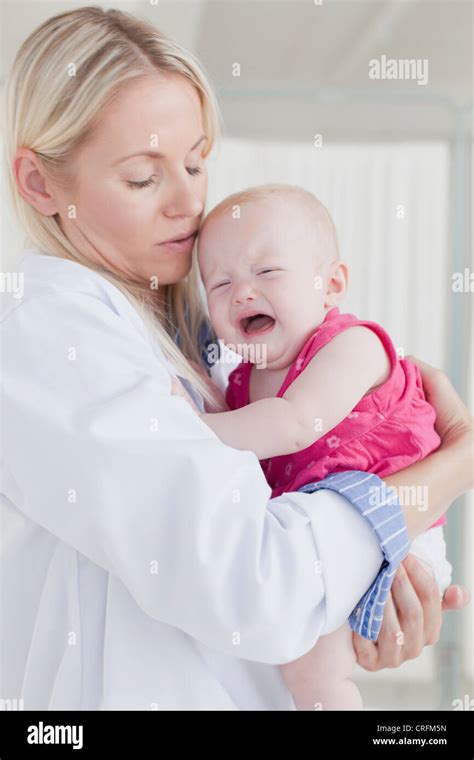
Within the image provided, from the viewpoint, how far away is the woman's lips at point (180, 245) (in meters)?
1.13

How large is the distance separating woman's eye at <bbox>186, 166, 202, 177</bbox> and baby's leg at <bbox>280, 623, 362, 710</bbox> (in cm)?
61

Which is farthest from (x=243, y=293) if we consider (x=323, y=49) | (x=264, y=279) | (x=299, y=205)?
(x=323, y=49)

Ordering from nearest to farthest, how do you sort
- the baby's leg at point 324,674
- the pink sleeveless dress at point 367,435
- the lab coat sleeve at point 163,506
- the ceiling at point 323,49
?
the lab coat sleeve at point 163,506 < the baby's leg at point 324,674 < the pink sleeveless dress at point 367,435 < the ceiling at point 323,49

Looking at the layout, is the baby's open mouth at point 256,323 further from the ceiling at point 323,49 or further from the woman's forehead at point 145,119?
the ceiling at point 323,49

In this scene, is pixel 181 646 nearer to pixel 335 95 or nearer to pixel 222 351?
pixel 222 351

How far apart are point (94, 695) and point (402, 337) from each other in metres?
1.90

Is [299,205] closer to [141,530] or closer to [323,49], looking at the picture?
[141,530]

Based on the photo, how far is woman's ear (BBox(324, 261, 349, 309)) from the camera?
1.21m

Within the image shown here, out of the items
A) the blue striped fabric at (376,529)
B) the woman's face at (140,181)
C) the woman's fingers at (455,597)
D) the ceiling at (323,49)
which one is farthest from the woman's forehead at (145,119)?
the ceiling at (323,49)

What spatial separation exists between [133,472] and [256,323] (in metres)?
0.40

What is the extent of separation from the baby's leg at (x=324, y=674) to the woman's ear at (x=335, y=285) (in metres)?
0.46

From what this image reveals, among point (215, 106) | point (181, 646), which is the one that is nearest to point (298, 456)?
point (181, 646)

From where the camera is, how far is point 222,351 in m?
1.38

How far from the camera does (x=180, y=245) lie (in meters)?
1.15
